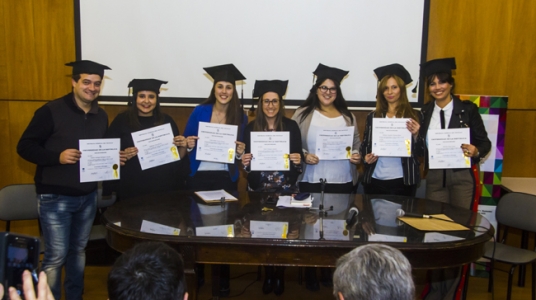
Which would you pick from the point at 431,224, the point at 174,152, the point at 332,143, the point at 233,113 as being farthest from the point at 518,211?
the point at 174,152

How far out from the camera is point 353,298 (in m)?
1.38

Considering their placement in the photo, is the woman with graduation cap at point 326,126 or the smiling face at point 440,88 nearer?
the smiling face at point 440,88

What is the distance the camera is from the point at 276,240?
246cm

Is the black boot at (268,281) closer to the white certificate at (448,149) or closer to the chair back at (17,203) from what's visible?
the white certificate at (448,149)

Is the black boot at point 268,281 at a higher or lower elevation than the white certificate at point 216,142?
lower

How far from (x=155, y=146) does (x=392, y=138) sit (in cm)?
186

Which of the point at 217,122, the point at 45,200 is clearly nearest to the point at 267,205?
the point at 217,122

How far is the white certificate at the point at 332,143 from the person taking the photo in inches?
145

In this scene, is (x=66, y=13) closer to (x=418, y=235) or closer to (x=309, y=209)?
(x=309, y=209)

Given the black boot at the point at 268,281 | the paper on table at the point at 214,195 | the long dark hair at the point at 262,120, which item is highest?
the long dark hair at the point at 262,120

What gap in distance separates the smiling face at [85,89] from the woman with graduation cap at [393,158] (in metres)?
2.14

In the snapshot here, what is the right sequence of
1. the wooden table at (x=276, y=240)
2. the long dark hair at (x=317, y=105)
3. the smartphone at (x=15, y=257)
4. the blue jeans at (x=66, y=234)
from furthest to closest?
the long dark hair at (x=317, y=105)
the blue jeans at (x=66, y=234)
the wooden table at (x=276, y=240)
the smartphone at (x=15, y=257)

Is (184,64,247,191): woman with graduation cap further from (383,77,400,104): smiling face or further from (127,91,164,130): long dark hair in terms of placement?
(383,77,400,104): smiling face

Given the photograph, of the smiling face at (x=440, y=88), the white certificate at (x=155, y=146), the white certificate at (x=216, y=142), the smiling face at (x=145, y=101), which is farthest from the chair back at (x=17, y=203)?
the smiling face at (x=440, y=88)
